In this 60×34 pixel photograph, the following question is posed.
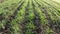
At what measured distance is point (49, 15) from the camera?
34.5 feet

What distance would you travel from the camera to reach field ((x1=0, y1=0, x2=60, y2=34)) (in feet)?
27.8

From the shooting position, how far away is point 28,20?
31.4ft

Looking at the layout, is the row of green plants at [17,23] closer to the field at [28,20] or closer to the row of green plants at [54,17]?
the field at [28,20]

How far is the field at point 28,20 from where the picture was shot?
27.8 ft

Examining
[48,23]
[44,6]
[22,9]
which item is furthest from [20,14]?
[44,6]

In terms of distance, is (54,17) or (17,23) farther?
(54,17)

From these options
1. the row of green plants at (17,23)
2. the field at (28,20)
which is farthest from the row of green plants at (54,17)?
the row of green plants at (17,23)

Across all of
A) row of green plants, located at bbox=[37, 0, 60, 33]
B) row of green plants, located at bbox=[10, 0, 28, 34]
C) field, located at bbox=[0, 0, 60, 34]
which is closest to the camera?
row of green plants, located at bbox=[10, 0, 28, 34]

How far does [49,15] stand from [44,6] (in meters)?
1.97

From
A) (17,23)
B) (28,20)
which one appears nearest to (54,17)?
(28,20)

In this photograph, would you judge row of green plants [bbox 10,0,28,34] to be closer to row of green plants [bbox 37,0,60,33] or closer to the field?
the field

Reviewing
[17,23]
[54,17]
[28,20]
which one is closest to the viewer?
[17,23]

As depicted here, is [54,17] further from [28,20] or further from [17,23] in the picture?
[17,23]

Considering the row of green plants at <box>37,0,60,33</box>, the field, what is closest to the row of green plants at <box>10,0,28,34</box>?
the field
